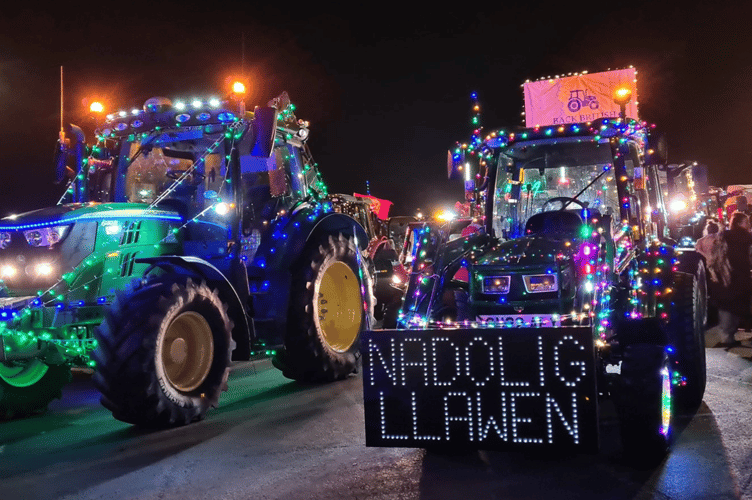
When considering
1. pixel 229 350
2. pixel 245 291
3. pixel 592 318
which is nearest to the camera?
pixel 592 318

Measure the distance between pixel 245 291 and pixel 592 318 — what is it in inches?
133

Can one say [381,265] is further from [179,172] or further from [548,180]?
[548,180]

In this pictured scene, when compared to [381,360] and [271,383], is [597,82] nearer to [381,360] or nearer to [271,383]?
[271,383]

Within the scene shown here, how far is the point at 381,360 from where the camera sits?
4320mm

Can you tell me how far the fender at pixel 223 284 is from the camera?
5.85 m

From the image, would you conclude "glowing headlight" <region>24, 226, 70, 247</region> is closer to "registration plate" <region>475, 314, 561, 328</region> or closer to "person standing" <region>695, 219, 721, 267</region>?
"registration plate" <region>475, 314, 561, 328</region>

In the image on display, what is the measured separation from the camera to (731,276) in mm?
9125

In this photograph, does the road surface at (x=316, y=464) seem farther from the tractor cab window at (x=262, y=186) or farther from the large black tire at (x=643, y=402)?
the tractor cab window at (x=262, y=186)

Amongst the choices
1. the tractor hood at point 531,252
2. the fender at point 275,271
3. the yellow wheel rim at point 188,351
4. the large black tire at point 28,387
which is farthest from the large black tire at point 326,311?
the tractor hood at point 531,252

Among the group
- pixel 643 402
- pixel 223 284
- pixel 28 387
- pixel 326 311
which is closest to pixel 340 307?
pixel 326 311

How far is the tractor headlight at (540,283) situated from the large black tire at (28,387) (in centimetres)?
444

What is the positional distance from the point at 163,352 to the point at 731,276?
7399 millimetres

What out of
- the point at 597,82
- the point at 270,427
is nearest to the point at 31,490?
the point at 270,427

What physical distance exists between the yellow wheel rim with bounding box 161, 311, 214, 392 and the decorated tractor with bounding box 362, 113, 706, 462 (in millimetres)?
1926
